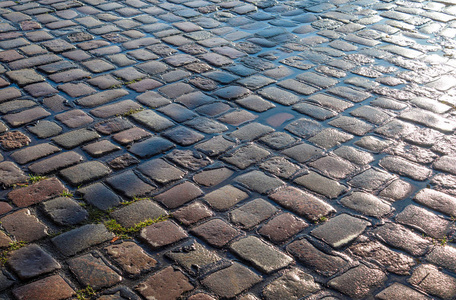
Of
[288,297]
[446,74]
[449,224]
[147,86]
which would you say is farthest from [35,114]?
[446,74]

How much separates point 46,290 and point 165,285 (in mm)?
579

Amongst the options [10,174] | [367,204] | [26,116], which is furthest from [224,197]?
[26,116]

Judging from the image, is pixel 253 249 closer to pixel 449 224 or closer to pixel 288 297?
pixel 288 297

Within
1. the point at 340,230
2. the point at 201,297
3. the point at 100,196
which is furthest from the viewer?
the point at 100,196

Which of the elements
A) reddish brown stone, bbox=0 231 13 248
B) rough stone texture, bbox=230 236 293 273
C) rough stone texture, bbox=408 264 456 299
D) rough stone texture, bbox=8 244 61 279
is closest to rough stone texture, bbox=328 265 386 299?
rough stone texture, bbox=408 264 456 299

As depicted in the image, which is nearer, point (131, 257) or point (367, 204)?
point (131, 257)

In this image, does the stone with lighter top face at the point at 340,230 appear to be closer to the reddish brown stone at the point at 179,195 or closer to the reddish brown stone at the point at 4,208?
the reddish brown stone at the point at 179,195

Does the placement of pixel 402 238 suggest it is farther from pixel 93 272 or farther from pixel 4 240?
pixel 4 240

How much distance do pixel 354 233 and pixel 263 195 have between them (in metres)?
0.62

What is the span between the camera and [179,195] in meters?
3.02

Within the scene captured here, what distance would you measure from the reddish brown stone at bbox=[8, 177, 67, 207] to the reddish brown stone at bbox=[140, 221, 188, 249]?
701 mm

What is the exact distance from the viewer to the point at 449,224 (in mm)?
2826

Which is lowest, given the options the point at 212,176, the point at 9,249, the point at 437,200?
the point at 9,249

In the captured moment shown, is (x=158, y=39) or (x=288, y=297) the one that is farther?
(x=158, y=39)
